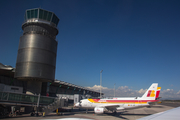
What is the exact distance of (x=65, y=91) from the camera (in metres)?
69.6

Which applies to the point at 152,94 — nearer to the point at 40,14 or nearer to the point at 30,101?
the point at 30,101

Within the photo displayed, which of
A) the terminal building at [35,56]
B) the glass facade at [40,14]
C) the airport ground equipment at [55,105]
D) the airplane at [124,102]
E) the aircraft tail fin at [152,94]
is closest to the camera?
the airport ground equipment at [55,105]

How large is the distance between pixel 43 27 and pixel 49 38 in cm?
406

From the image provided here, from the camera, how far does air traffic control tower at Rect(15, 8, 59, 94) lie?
3347 cm

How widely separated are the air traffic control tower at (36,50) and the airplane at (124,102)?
1342cm

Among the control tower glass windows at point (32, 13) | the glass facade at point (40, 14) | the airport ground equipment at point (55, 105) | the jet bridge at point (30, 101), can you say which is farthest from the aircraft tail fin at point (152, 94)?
the control tower glass windows at point (32, 13)

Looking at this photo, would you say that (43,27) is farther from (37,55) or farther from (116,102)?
(116,102)

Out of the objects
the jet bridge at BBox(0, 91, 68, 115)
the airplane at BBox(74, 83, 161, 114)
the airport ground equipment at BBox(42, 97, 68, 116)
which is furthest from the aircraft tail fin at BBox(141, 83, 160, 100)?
the jet bridge at BBox(0, 91, 68, 115)

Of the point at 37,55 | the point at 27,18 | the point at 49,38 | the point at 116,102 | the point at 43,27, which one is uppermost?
the point at 27,18

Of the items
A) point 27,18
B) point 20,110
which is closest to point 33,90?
point 20,110

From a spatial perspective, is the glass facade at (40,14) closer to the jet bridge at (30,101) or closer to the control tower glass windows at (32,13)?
the control tower glass windows at (32,13)

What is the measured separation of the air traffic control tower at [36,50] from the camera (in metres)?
33.5

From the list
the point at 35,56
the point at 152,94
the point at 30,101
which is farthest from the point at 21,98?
the point at 152,94

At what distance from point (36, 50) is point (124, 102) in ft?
88.1
